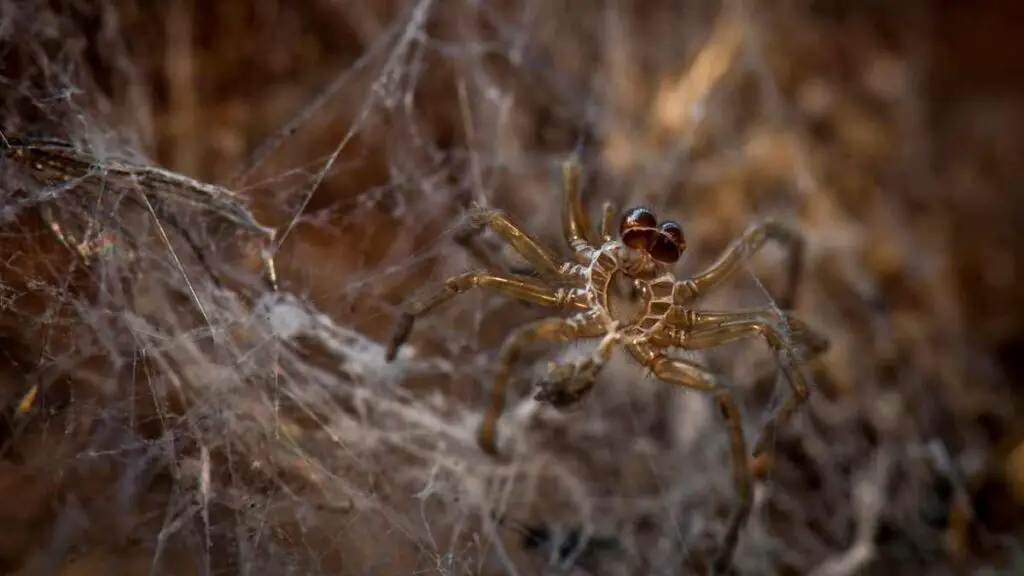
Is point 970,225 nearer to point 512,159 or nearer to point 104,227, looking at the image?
point 512,159

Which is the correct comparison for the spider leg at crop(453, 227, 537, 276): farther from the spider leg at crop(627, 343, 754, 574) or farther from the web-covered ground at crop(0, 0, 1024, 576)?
the spider leg at crop(627, 343, 754, 574)

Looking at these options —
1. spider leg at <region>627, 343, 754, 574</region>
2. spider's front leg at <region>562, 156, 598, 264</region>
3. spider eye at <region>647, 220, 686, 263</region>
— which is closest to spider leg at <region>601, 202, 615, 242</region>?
spider's front leg at <region>562, 156, 598, 264</region>

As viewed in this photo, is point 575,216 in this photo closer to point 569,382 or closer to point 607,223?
point 607,223

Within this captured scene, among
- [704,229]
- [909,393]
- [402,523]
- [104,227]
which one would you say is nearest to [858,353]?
[909,393]

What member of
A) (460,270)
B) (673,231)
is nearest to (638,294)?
(673,231)

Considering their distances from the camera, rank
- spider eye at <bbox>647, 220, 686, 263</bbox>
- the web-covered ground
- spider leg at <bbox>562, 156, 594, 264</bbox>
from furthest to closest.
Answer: spider leg at <bbox>562, 156, 594, 264</bbox> → spider eye at <bbox>647, 220, 686, 263</bbox> → the web-covered ground
